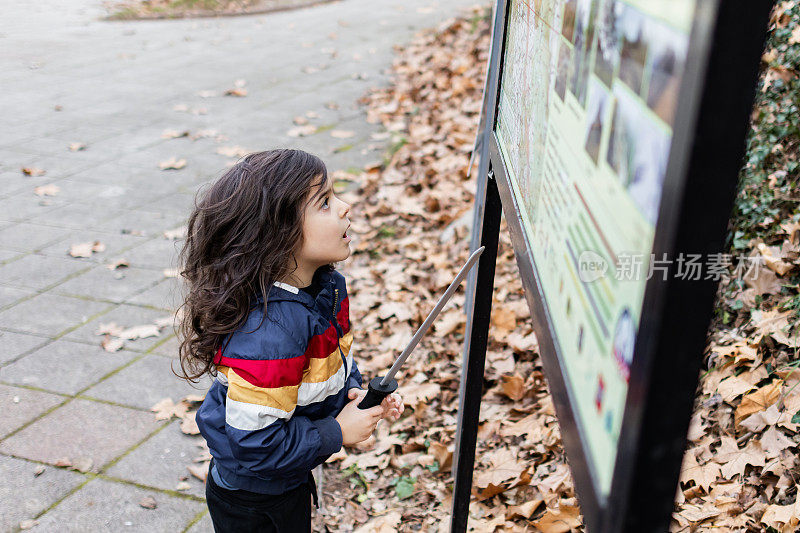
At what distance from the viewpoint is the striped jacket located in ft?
5.39

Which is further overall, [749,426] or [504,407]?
[504,407]

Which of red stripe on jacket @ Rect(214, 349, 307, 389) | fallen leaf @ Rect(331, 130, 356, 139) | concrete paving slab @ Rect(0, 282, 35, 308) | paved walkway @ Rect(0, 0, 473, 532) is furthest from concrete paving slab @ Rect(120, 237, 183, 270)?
red stripe on jacket @ Rect(214, 349, 307, 389)

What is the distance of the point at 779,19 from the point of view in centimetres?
378

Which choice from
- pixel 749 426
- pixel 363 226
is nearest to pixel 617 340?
pixel 749 426

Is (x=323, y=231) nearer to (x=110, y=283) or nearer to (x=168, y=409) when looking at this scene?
(x=168, y=409)

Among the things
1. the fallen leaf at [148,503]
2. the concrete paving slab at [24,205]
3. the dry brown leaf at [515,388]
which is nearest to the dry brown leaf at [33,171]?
the concrete paving slab at [24,205]

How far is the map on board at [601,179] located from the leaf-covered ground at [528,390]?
133cm

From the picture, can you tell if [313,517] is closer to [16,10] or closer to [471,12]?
[471,12]

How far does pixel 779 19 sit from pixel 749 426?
2469mm

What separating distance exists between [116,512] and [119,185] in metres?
3.49

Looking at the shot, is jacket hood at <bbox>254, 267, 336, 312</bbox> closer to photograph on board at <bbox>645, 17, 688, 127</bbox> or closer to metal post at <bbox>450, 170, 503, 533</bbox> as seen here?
metal post at <bbox>450, 170, 503, 533</bbox>

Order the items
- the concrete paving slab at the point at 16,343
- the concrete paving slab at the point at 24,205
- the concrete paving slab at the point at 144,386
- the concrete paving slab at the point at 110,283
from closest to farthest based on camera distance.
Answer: the concrete paving slab at the point at 144,386 → the concrete paving slab at the point at 16,343 → the concrete paving slab at the point at 110,283 → the concrete paving slab at the point at 24,205

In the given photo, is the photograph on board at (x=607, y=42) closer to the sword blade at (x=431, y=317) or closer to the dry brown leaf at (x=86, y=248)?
the sword blade at (x=431, y=317)

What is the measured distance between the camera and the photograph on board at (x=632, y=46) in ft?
2.32
